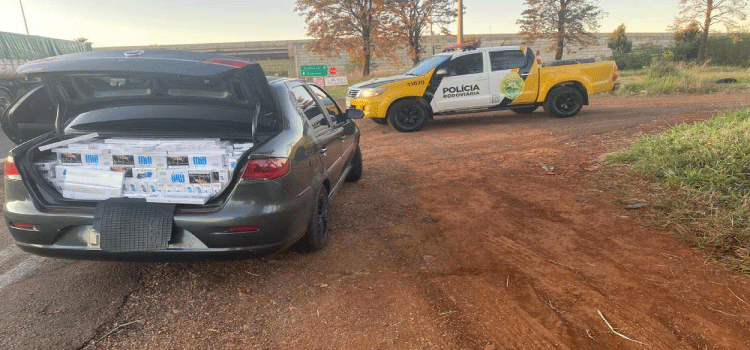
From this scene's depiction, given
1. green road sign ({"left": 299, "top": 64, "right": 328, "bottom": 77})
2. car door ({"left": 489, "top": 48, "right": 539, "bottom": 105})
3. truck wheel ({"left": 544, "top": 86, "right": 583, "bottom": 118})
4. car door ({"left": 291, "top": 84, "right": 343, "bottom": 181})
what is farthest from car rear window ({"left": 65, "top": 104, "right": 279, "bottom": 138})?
green road sign ({"left": 299, "top": 64, "right": 328, "bottom": 77})

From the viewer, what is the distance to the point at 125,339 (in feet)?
8.25

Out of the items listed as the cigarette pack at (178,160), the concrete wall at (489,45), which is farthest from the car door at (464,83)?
the concrete wall at (489,45)

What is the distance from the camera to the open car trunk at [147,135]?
9.39ft

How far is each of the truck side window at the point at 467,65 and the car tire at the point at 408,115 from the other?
105 cm

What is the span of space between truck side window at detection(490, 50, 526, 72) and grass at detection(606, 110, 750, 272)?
3995 mm

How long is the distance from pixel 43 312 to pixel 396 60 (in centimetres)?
2844

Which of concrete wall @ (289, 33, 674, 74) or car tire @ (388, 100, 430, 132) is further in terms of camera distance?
concrete wall @ (289, 33, 674, 74)

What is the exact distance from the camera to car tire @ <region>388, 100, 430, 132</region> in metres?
9.88

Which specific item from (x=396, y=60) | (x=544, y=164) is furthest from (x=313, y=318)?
(x=396, y=60)

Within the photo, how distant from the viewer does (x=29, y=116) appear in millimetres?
3885

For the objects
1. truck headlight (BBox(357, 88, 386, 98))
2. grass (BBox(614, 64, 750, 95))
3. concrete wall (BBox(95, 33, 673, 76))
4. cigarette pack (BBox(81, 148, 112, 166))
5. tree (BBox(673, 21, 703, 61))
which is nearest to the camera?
cigarette pack (BBox(81, 148, 112, 166))

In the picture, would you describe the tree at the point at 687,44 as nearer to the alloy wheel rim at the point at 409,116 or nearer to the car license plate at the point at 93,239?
→ the alloy wheel rim at the point at 409,116

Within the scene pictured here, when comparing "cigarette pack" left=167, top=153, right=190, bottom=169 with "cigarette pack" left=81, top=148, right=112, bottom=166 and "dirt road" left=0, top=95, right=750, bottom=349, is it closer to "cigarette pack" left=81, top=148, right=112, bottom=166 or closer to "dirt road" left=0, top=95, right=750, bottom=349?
"cigarette pack" left=81, top=148, right=112, bottom=166

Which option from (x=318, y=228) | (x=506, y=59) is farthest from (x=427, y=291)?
(x=506, y=59)
